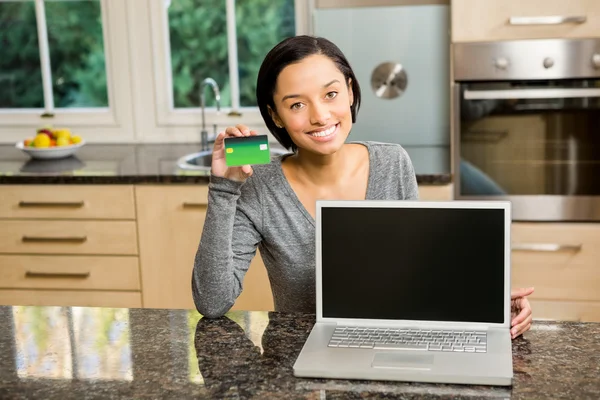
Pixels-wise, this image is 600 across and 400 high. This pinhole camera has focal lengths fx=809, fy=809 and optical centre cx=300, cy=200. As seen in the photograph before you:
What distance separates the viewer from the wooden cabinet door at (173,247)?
2892mm

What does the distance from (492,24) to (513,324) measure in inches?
67.2

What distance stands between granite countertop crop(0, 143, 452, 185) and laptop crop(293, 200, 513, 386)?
1.44 m

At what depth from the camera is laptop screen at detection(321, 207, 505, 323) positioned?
49.5 inches

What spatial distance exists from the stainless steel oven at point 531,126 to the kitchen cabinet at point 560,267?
49mm

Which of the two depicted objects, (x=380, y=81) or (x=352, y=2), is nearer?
(x=380, y=81)

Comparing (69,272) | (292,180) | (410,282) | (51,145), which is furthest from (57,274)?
(410,282)

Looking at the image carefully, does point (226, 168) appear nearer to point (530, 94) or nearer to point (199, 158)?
point (530, 94)

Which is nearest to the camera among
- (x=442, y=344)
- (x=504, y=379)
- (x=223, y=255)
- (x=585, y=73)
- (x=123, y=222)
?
(x=504, y=379)

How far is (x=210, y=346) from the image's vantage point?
1314 mm

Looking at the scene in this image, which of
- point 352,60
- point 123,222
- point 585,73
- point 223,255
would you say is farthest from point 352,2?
point 223,255

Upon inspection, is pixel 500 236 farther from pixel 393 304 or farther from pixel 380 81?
pixel 380 81

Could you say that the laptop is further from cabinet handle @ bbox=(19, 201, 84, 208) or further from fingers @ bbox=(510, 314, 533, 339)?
cabinet handle @ bbox=(19, 201, 84, 208)

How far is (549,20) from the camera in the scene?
107 inches

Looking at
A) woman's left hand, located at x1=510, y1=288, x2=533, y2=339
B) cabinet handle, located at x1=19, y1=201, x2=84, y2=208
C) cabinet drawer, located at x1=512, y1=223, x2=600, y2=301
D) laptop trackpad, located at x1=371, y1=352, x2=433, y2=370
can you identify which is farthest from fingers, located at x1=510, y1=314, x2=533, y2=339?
cabinet handle, located at x1=19, y1=201, x2=84, y2=208
